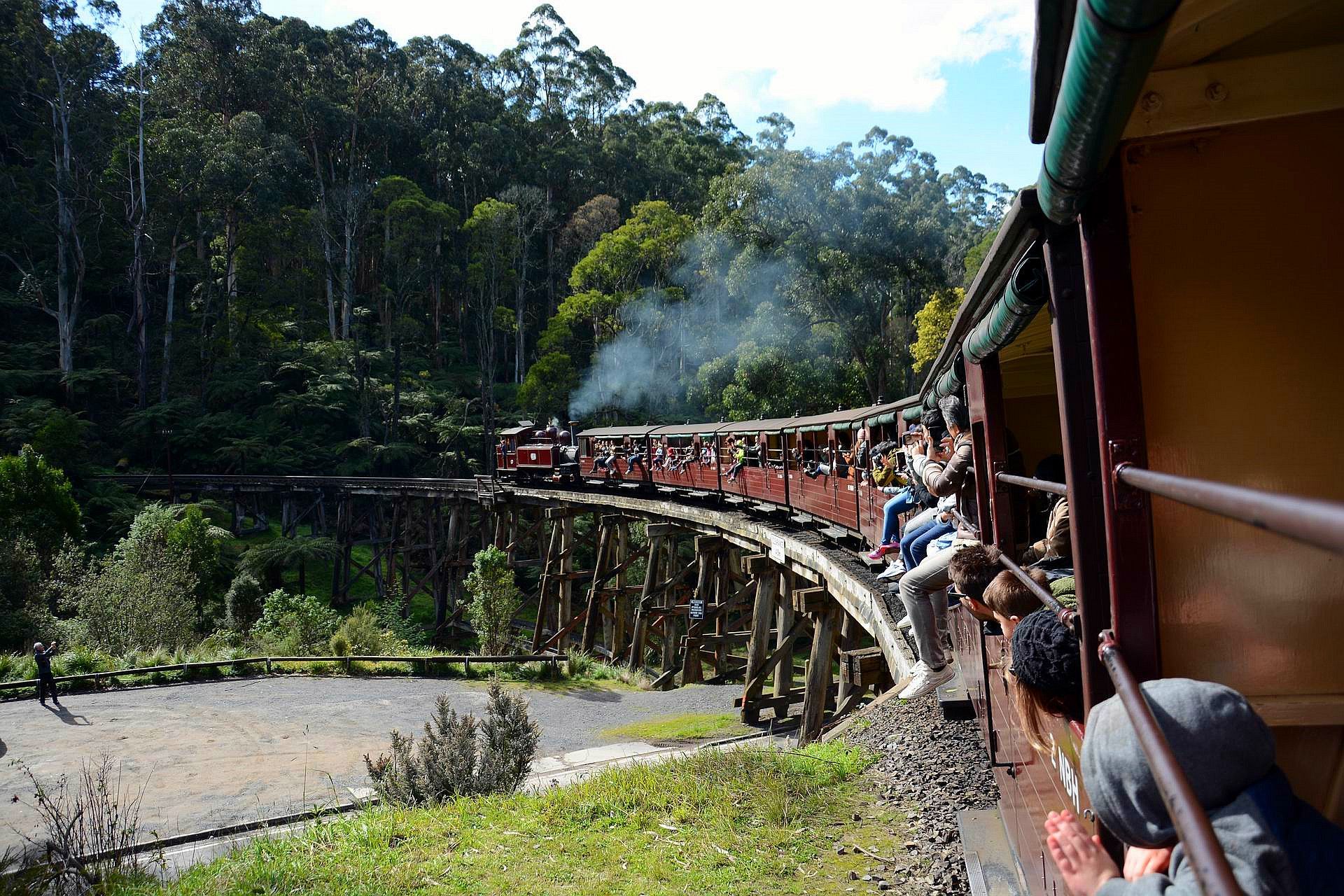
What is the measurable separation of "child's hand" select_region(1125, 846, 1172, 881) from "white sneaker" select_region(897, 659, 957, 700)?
4.52m

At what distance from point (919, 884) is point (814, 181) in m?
28.3

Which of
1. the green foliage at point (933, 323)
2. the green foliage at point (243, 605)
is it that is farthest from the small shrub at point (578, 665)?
the green foliage at point (933, 323)

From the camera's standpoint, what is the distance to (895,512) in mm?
7008

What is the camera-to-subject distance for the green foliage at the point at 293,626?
18.1 meters

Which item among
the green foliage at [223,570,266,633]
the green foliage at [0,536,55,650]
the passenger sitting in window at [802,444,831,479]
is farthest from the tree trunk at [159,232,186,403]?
the passenger sitting in window at [802,444,831,479]

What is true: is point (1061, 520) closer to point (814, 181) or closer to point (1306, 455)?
point (1306, 455)

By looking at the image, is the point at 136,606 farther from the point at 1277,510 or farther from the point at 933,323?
the point at 933,323

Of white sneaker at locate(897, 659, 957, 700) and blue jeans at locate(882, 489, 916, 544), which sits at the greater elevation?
blue jeans at locate(882, 489, 916, 544)

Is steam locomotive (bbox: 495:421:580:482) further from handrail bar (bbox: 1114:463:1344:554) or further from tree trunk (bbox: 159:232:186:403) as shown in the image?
handrail bar (bbox: 1114:463:1344:554)

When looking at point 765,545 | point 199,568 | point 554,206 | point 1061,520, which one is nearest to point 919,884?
point 1061,520

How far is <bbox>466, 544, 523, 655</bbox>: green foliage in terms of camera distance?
1780 cm

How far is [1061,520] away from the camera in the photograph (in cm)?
307

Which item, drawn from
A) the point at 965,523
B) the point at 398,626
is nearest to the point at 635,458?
the point at 398,626

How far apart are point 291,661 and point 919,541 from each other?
46.4ft
